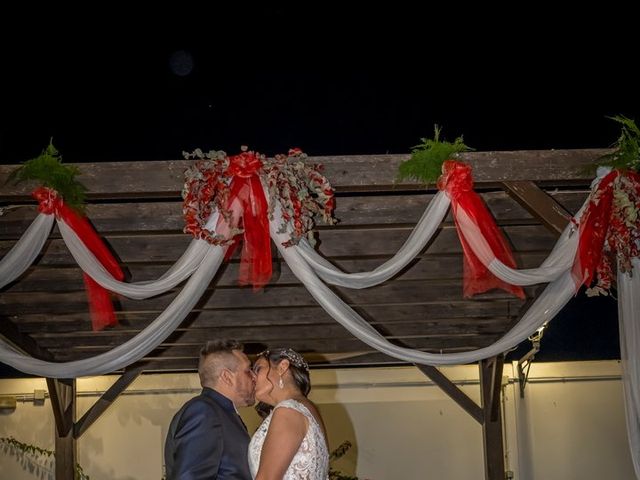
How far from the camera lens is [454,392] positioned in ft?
33.3

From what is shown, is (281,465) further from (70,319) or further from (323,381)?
(323,381)

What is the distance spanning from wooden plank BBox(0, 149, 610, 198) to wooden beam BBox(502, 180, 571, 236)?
0.07 meters

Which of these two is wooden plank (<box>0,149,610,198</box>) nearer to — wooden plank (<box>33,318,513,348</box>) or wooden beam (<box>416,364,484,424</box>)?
wooden plank (<box>33,318,513,348</box>)

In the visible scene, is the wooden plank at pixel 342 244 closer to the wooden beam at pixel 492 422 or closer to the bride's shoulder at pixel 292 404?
the bride's shoulder at pixel 292 404

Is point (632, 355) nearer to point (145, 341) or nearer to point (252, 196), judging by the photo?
point (252, 196)

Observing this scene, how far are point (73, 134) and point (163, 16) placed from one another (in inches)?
60.4

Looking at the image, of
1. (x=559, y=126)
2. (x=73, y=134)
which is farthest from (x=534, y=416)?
(x=73, y=134)

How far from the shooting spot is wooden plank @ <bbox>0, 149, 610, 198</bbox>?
18.7 feet

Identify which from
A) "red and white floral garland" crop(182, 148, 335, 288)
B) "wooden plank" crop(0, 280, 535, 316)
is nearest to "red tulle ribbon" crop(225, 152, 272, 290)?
"red and white floral garland" crop(182, 148, 335, 288)

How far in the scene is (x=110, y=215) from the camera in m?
6.35

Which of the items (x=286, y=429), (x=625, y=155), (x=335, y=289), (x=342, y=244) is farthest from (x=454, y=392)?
(x=286, y=429)

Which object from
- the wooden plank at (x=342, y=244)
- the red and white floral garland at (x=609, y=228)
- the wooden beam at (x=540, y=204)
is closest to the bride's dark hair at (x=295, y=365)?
the wooden beam at (x=540, y=204)

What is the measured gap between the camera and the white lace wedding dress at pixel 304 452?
4543mm

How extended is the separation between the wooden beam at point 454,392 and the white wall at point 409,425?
0.84 m
